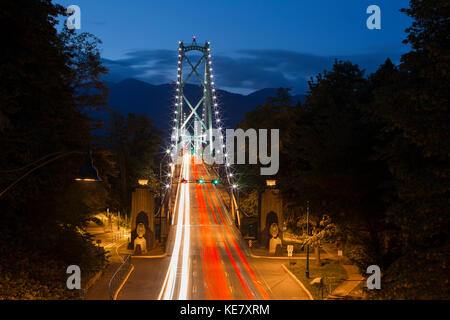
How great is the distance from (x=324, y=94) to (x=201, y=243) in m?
16.1

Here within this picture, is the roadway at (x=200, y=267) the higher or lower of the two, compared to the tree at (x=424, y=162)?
lower

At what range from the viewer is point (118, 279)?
24.9 m

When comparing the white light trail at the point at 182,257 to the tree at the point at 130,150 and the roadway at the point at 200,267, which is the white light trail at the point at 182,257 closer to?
the roadway at the point at 200,267

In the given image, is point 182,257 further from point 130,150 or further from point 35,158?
point 130,150

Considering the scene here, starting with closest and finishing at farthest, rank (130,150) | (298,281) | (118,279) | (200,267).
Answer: (118,279), (298,281), (200,267), (130,150)

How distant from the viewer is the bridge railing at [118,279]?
22175mm

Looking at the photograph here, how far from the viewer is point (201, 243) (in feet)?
126

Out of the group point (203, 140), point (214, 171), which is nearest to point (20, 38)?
point (214, 171)

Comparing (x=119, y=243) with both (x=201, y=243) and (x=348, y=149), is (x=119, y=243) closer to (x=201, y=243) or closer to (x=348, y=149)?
(x=201, y=243)

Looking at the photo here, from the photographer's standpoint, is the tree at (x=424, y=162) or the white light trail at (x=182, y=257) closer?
the tree at (x=424, y=162)
